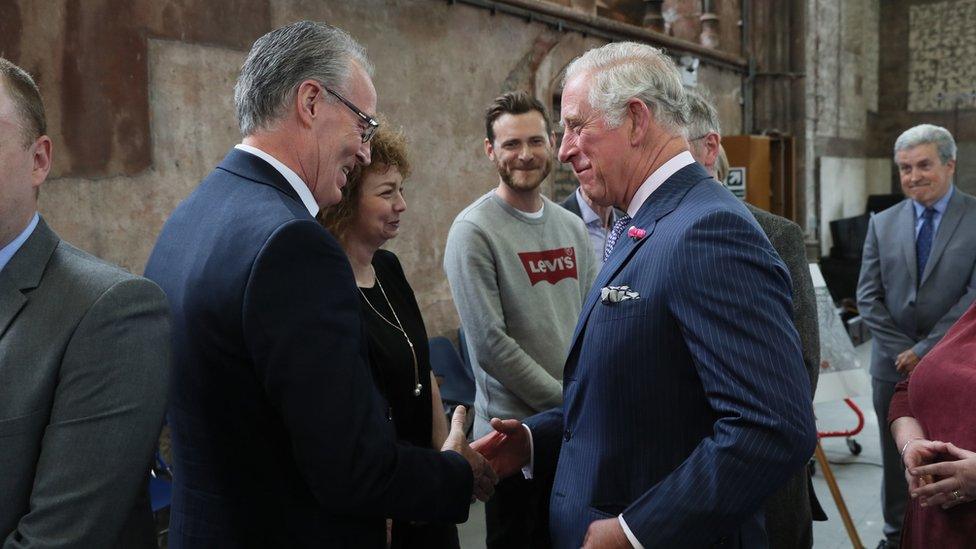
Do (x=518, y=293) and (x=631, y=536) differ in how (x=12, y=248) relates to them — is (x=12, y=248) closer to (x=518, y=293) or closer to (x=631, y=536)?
(x=631, y=536)

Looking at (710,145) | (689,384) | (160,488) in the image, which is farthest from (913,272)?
(160,488)

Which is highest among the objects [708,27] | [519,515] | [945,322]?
[708,27]

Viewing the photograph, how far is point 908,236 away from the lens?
440 cm

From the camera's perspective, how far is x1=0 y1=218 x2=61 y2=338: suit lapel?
145 cm

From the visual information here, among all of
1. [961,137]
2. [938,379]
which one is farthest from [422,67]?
[961,137]

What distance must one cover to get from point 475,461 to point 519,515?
972 mm

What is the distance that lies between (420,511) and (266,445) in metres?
0.32

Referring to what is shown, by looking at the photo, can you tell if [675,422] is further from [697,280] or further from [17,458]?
[17,458]

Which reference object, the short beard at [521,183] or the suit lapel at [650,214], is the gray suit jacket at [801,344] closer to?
Answer: the short beard at [521,183]

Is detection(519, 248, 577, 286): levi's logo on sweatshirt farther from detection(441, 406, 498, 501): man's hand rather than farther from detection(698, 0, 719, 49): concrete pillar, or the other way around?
detection(698, 0, 719, 49): concrete pillar

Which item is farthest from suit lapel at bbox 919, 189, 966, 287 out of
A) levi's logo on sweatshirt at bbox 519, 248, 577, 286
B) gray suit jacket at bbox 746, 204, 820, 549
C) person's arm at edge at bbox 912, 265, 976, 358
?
levi's logo on sweatshirt at bbox 519, 248, 577, 286

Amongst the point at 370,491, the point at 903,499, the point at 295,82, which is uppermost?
the point at 295,82

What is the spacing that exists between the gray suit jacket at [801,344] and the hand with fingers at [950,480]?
0.58 meters

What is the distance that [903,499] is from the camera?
4066 millimetres
